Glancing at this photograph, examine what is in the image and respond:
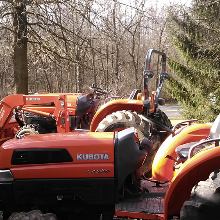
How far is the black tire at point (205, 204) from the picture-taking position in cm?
200

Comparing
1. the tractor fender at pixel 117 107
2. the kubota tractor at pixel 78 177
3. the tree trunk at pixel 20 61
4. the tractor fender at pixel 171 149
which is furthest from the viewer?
the tree trunk at pixel 20 61

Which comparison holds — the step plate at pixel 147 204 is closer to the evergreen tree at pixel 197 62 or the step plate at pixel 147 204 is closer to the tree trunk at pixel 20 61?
the tree trunk at pixel 20 61

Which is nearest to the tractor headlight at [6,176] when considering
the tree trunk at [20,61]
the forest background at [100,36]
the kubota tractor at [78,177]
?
the kubota tractor at [78,177]

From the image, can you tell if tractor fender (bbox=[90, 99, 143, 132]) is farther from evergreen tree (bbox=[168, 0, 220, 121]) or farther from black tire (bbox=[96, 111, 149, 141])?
evergreen tree (bbox=[168, 0, 220, 121])

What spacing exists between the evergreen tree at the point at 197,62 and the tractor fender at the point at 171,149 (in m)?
6.75

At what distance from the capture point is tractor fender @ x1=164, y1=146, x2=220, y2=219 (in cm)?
212

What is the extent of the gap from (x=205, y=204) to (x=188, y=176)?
0.98ft

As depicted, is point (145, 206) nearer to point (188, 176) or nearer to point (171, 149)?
point (188, 176)

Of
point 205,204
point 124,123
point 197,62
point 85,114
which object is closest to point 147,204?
point 205,204

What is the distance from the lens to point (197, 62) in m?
10.9

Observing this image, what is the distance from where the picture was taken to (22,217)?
214cm

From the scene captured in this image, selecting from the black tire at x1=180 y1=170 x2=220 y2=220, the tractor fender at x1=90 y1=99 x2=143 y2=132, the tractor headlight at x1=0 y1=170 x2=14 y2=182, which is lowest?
the black tire at x1=180 y1=170 x2=220 y2=220

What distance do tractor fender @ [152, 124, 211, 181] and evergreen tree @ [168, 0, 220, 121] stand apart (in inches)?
266

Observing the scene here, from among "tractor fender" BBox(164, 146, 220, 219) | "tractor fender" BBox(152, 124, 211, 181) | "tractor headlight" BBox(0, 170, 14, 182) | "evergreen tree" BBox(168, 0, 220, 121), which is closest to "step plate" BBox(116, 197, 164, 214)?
"tractor fender" BBox(164, 146, 220, 219)
